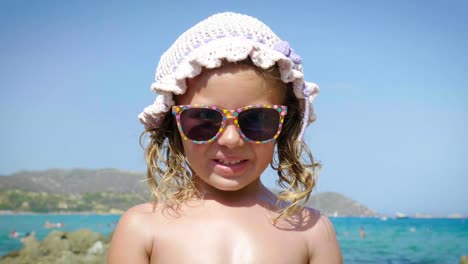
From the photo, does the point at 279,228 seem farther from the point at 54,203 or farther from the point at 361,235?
the point at 54,203

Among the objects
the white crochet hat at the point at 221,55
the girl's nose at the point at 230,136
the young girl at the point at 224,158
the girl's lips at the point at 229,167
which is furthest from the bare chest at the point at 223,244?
the white crochet hat at the point at 221,55

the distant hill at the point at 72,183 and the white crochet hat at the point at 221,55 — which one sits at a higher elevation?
the white crochet hat at the point at 221,55

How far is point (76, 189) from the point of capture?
37062 mm

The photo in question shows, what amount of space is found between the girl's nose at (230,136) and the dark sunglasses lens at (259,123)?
3 centimetres

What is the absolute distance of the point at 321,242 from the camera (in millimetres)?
2590

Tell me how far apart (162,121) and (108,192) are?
3326cm

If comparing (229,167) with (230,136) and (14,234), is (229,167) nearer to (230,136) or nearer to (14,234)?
(230,136)

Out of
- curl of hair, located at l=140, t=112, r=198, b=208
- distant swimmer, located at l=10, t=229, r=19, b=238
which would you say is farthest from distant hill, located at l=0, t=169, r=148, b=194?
curl of hair, located at l=140, t=112, r=198, b=208

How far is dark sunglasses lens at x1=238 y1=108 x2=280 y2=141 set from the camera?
7.82 feet

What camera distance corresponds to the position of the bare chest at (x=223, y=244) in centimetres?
237

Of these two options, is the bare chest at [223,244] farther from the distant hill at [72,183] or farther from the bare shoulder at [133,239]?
the distant hill at [72,183]

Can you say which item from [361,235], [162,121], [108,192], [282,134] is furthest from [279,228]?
[108,192]

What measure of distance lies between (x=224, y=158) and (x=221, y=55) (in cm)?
44

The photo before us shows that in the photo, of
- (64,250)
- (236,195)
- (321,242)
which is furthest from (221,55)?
(64,250)
